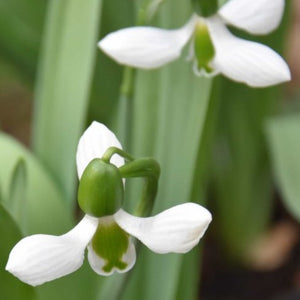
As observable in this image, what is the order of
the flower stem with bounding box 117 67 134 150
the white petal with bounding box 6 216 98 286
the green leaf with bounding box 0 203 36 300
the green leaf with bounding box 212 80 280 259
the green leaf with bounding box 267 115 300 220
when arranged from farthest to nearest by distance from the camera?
1. the green leaf with bounding box 212 80 280 259
2. the green leaf with bounding box 267 115 300 220
3. the flower stem with bounding box 117 67 134 150
4. the green leaf with bounding box 0 203 36 300
5. the white petal with bounding box 6 216 98 286

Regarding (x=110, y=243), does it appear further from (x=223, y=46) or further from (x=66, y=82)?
(x=66, y=82)

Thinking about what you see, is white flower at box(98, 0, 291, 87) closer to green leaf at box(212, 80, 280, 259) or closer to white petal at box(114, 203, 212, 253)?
white petal at box(114, 203, 212, 253)

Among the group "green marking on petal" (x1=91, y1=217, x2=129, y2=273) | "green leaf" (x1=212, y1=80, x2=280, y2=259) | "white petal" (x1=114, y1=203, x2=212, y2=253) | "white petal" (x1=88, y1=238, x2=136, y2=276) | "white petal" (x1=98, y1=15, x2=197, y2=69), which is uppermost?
"white petal" (x1=98, y1=15, x2=197, y2=69)

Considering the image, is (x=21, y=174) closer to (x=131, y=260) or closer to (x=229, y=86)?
(x=131, y=260)

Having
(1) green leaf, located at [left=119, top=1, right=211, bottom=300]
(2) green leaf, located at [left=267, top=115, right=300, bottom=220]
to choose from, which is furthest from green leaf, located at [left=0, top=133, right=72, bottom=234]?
(2) green leaf, located at [left=267, top=115, right=300, bottom=220]

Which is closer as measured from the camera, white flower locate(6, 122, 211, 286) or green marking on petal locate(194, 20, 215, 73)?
white flower locate(6, 122, 211, 286)

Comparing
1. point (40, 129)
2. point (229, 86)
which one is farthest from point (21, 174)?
point (229, 86)

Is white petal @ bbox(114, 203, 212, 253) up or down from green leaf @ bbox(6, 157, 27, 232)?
up

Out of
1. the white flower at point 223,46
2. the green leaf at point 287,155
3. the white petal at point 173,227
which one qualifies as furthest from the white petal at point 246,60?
the green leaf at point 287,155

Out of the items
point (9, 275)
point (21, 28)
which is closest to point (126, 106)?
point (9, 275)
